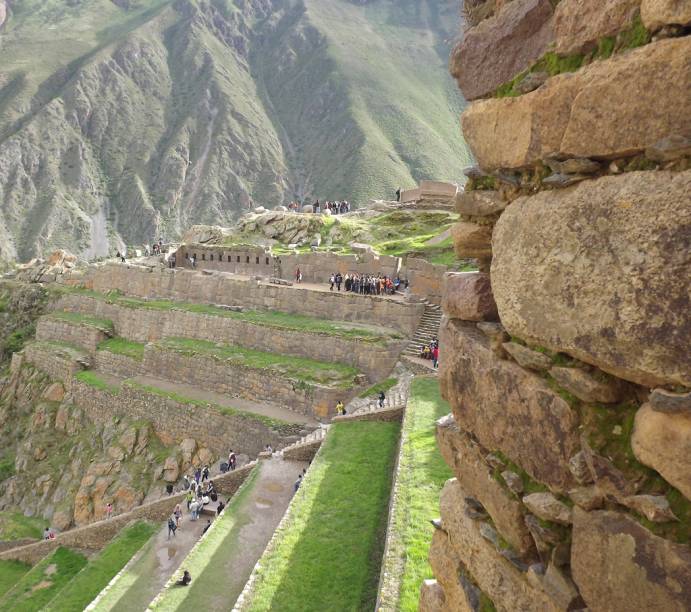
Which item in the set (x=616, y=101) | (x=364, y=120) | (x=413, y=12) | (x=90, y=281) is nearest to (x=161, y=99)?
(x=364, y=120)

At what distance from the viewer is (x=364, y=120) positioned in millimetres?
112062

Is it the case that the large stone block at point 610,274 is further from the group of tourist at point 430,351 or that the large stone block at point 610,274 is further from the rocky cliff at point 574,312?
the group of tourist at point 430,351

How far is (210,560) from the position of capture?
12.2 meters

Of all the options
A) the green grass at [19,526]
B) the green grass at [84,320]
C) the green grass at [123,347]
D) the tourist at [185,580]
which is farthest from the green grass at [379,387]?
the green grass at [84,320]

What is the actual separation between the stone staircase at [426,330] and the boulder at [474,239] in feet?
53.9

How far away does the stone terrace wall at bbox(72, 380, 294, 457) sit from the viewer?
1889cm

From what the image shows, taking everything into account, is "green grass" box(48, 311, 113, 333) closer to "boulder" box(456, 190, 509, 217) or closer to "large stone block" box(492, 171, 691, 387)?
"boulder" box(456, 190, 509, 217)

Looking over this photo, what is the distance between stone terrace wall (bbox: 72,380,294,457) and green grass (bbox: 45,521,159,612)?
361 cm

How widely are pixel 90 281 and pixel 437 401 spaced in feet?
79.9

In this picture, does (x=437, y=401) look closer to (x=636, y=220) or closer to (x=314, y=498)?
(x=314, y=498)

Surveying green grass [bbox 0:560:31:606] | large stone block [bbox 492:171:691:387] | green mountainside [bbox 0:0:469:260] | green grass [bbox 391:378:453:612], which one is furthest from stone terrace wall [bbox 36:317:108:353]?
green mountainside [bbox 0:0:469:260]

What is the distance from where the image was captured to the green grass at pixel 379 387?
62.6 feet

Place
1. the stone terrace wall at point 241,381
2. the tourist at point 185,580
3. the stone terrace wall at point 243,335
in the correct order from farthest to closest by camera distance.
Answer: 1. the stone terrace wall at point 243,335
2. the stone terrace wall at point 241,381
3. the tourist at point 185,580

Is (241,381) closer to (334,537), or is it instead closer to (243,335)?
(243,335)
